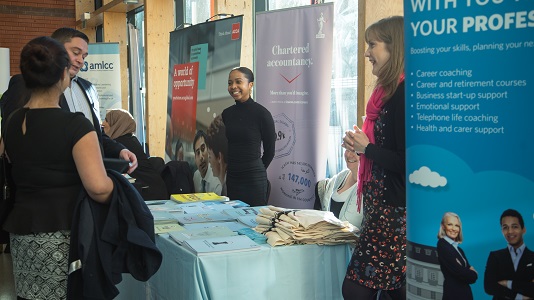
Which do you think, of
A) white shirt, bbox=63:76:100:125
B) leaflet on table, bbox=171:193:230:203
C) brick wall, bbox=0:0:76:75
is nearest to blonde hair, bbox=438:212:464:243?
white shirt, bbox=63:76:100:125

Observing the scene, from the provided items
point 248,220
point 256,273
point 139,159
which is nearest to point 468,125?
point 256,273

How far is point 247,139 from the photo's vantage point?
4461 millimetres

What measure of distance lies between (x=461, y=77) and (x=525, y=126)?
205mm

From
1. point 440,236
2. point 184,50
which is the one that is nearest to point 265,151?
point 184,50

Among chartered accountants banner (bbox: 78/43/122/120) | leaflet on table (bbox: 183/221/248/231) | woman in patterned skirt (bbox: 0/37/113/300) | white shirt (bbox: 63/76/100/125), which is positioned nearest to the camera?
woman in patterned skirt (bbox: 0/37/113/300)

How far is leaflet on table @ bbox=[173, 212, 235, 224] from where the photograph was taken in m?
3.15

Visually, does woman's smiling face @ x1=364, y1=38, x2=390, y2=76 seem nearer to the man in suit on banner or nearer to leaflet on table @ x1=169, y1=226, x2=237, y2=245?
the man in suit on banner

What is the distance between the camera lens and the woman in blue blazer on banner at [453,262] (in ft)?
5.11

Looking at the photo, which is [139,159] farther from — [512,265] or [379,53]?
[512,265]

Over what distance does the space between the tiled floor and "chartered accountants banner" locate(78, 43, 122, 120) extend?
332 cm

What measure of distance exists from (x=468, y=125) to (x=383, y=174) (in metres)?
0.77

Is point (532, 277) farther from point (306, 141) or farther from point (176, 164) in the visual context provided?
point (176, 164)

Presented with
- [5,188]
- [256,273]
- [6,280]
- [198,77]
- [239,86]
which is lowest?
[6,280]

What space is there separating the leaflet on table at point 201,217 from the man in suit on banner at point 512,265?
1.86 m
